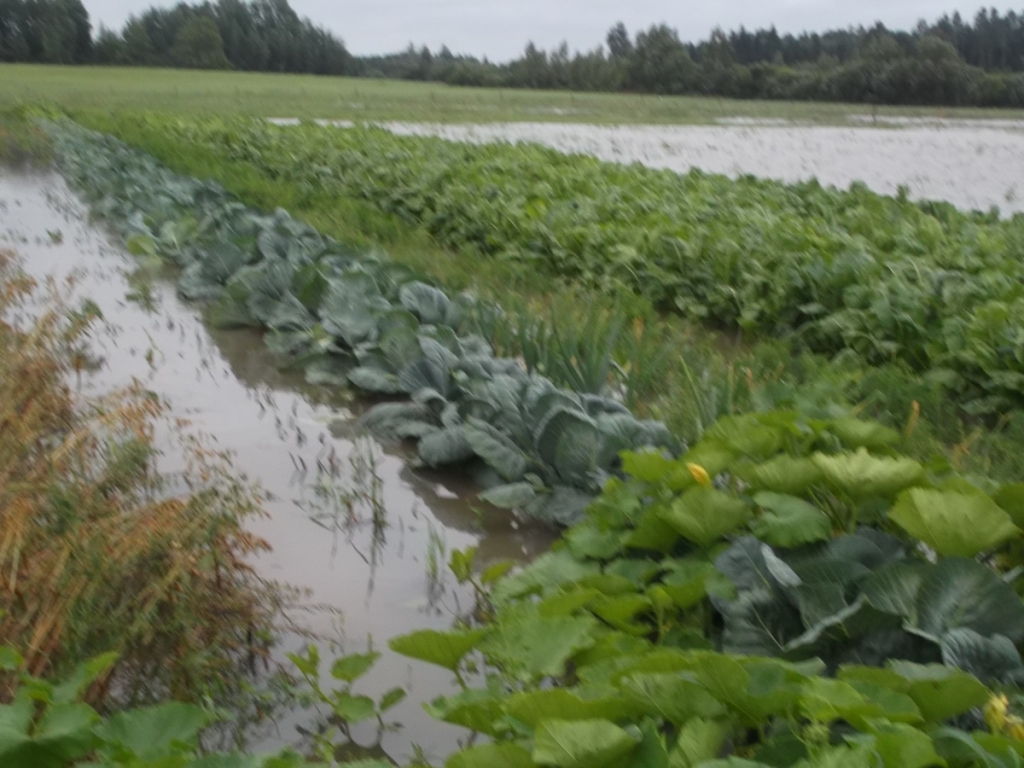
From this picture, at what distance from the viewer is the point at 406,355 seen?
4379 millimetres

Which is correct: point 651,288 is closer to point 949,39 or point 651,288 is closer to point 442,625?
point 442,625

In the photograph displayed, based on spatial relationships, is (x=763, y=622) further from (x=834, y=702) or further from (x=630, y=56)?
(x=630, y=56)

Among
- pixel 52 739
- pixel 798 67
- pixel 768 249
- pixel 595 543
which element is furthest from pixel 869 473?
pixel 798 67

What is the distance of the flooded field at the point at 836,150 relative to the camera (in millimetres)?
11859

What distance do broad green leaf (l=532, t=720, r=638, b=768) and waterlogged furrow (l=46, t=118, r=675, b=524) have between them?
162 cm

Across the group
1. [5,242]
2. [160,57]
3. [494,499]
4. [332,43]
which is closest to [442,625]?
[494,499]

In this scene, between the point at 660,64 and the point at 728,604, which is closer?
the point at 728,604

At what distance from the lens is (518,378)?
3820mm

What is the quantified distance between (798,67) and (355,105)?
2570cm

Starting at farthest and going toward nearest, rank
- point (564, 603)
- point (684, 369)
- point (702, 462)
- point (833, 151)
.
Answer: point (833, 151), point (684, 369), point (702, 462), point (564, 603)

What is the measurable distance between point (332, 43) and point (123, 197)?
2565 inches

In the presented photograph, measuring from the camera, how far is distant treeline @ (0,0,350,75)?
55.8 metres

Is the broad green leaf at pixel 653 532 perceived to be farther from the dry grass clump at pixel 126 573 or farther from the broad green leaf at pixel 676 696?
the dry grass clump at pixel 126 573

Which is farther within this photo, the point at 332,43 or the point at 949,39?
the point at 332,43
